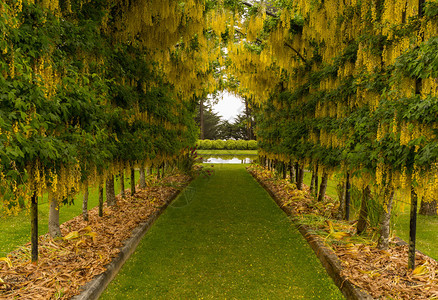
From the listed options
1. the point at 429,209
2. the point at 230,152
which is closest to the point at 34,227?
the point at 429,209

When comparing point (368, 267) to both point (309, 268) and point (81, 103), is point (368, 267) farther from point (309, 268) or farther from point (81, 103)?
point (81, 103)

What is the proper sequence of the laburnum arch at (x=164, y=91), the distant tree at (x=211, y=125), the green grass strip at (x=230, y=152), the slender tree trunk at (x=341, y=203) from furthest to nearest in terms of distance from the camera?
the distant tree at (x=211, y=125) < the green grass strip at (x=230, y=152) < the slender tree trunk at (x=341, y=203) < the laburnum arch at (x=164, y=91)

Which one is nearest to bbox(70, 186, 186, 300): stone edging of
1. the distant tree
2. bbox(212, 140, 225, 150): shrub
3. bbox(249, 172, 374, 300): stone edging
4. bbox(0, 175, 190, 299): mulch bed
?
bbox(0, 175, 190, 299): mulch bed

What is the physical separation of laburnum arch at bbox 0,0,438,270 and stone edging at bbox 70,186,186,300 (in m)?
1.04

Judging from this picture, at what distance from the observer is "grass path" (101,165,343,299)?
3357 mm

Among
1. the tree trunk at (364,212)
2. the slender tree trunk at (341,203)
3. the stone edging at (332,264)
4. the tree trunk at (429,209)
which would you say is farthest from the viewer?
the tree trunk at (429,209)

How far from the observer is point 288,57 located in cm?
740

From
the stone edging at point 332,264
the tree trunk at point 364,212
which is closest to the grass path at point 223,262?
the stone edging at point 332,264

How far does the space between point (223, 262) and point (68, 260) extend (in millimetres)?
2123

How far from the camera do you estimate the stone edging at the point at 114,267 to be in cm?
298

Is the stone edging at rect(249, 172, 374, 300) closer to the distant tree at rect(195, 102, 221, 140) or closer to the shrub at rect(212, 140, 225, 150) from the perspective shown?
the shrub at rect(212, 140, 225, 150)

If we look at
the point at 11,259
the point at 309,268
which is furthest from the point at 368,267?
the point at 11,259

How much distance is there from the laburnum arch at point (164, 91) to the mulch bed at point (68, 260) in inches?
36.0

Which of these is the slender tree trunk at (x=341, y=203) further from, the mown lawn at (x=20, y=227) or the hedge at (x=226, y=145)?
the hedge at (x=226, y=145)
